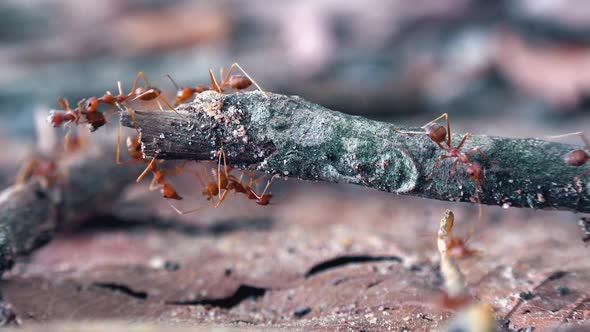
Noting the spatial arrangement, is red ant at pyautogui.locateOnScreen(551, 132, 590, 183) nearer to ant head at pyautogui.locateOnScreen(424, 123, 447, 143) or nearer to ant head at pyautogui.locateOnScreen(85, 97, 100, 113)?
ant head at pyautogui.locateOnScreen(424, 123, 447, 143)

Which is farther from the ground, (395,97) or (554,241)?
(395,97)

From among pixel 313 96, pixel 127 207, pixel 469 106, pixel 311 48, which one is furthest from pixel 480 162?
pixel 311 48

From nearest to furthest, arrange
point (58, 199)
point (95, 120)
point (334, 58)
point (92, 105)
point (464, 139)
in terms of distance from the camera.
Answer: point (464, 139), point (95, 120), point (92, 105), point (58, 199), point (334, 58)

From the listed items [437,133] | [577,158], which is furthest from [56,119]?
[577,158]

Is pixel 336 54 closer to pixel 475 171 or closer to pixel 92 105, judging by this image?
pixel 92 105

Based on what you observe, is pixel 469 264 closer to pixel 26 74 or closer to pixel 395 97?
pixel 395 97
